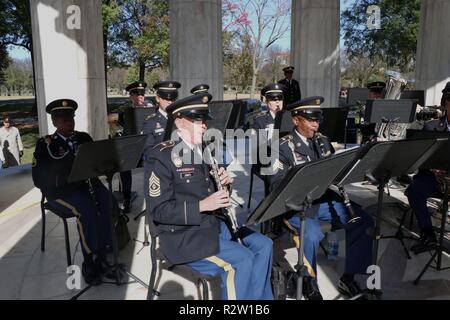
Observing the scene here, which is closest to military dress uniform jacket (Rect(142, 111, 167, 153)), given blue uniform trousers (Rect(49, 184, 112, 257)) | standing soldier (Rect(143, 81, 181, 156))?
standing soldier (Rect(143, 81, 181, 156))

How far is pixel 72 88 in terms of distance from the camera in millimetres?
6422

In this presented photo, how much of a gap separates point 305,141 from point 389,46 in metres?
25.8

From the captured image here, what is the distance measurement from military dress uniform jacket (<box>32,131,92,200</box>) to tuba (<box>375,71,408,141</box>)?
16.0ft

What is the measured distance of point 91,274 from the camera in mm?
3963

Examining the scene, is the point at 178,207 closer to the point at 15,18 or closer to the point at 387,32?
the point at 15,18

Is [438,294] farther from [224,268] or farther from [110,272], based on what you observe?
[110,272]

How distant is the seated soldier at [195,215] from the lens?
2982 mm

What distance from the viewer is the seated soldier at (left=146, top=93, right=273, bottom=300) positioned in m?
2.98

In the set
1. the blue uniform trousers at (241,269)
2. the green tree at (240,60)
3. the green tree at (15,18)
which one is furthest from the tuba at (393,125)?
the green tree at (240,60)

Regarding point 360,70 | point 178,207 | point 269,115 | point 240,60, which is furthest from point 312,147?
point 360,70

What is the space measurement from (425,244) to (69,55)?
18.7ft
